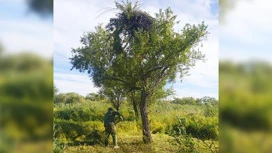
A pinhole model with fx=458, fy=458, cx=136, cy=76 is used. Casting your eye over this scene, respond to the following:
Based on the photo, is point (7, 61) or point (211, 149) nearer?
point (7, 61)

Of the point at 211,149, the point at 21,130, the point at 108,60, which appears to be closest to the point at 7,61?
the point at 21,130

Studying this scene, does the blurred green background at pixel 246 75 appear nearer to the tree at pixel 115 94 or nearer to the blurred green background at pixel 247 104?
the blurred green background at pixel 247 104

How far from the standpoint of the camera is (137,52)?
311cm

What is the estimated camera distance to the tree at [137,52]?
3.08m

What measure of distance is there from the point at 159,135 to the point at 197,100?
361 millimetres

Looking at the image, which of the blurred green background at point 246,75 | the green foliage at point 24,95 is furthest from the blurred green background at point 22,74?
the blurred green background at point 246,75

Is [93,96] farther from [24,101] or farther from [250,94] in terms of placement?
[250,94]

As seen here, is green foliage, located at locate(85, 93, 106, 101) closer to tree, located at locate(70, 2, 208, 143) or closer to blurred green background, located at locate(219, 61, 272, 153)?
tree, located at locate(70, 2, 208, 143)

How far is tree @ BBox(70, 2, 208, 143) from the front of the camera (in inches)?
121

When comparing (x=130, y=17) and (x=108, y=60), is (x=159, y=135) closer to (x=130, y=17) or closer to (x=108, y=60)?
(x=108, y=60)

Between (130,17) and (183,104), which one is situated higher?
(130,17)

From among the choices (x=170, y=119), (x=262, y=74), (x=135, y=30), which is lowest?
(x=170, y=119)

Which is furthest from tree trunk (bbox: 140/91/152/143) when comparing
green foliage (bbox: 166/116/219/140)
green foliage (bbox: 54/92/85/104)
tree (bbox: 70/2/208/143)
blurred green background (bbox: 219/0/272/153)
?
blurred green background (bbox: 219/0/272/153)

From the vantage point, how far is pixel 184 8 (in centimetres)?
302
